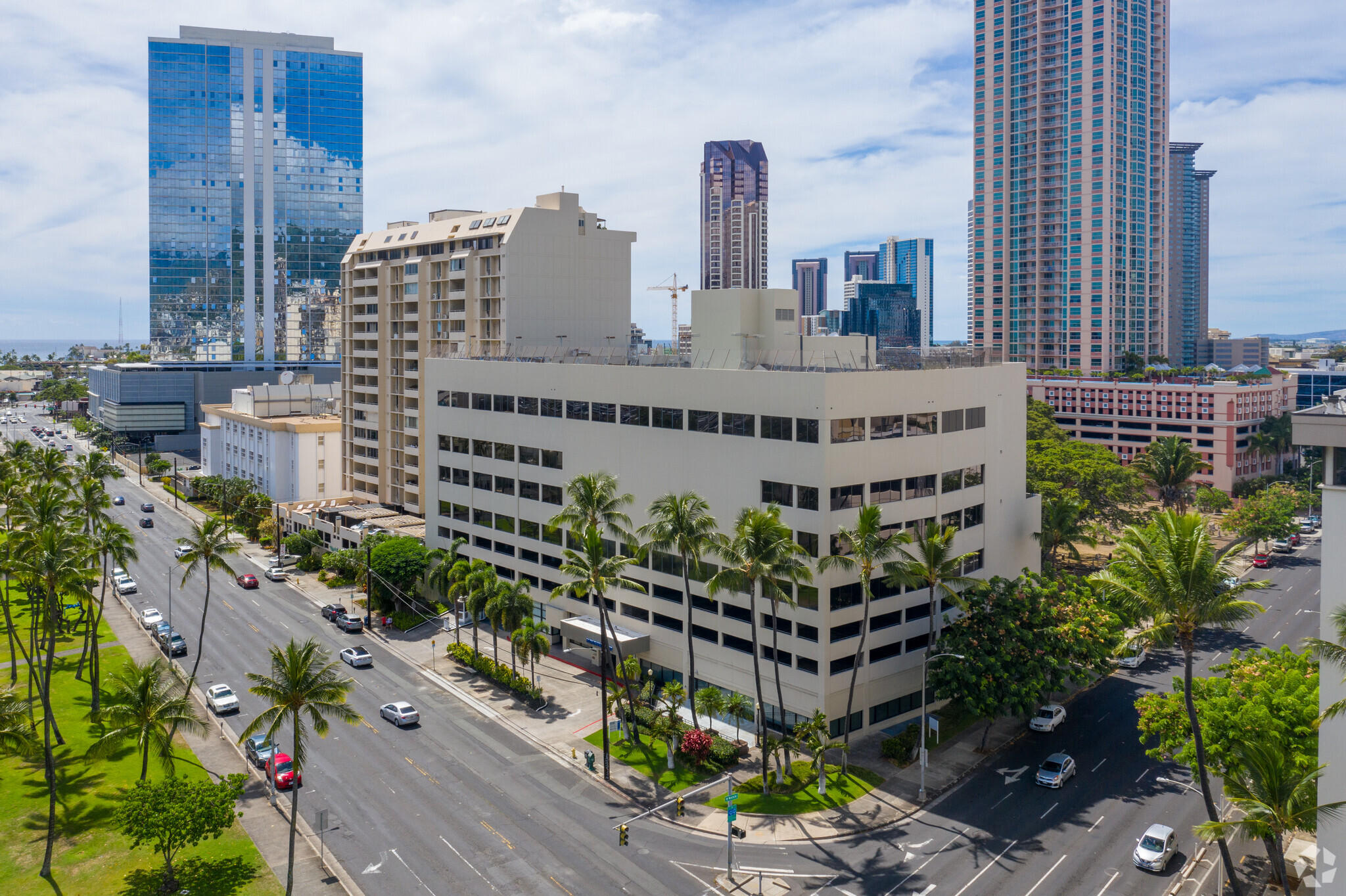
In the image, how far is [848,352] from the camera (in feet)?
236

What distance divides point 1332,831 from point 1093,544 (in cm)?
5626

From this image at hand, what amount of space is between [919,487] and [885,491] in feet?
11.2

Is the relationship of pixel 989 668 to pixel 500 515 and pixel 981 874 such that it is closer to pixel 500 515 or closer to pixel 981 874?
pixel 981 874

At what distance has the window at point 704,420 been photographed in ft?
213

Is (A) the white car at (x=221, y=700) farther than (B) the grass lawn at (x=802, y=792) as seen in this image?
Yes

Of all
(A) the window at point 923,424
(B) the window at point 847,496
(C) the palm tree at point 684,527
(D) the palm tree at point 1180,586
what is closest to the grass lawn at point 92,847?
(C) the palm tree at point 684,527

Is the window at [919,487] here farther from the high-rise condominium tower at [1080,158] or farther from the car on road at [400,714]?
the high-rise condominium tower at [1080,158]

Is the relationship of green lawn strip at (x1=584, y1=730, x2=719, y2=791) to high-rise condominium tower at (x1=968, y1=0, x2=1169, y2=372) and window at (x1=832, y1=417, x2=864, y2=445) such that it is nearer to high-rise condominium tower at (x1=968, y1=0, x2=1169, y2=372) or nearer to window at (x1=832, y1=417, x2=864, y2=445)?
window at (x1=832, y1=417, x2=864, y2=445)

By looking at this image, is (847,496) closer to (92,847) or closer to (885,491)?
(885,491)

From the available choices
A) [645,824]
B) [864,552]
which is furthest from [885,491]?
[645,824]

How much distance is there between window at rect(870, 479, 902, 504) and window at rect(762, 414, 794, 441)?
6513mm

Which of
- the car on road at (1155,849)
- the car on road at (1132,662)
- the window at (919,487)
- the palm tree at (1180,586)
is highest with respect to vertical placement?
the window at (919,487)

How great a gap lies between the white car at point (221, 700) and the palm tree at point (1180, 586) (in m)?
60.4

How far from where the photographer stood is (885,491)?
6122cm
